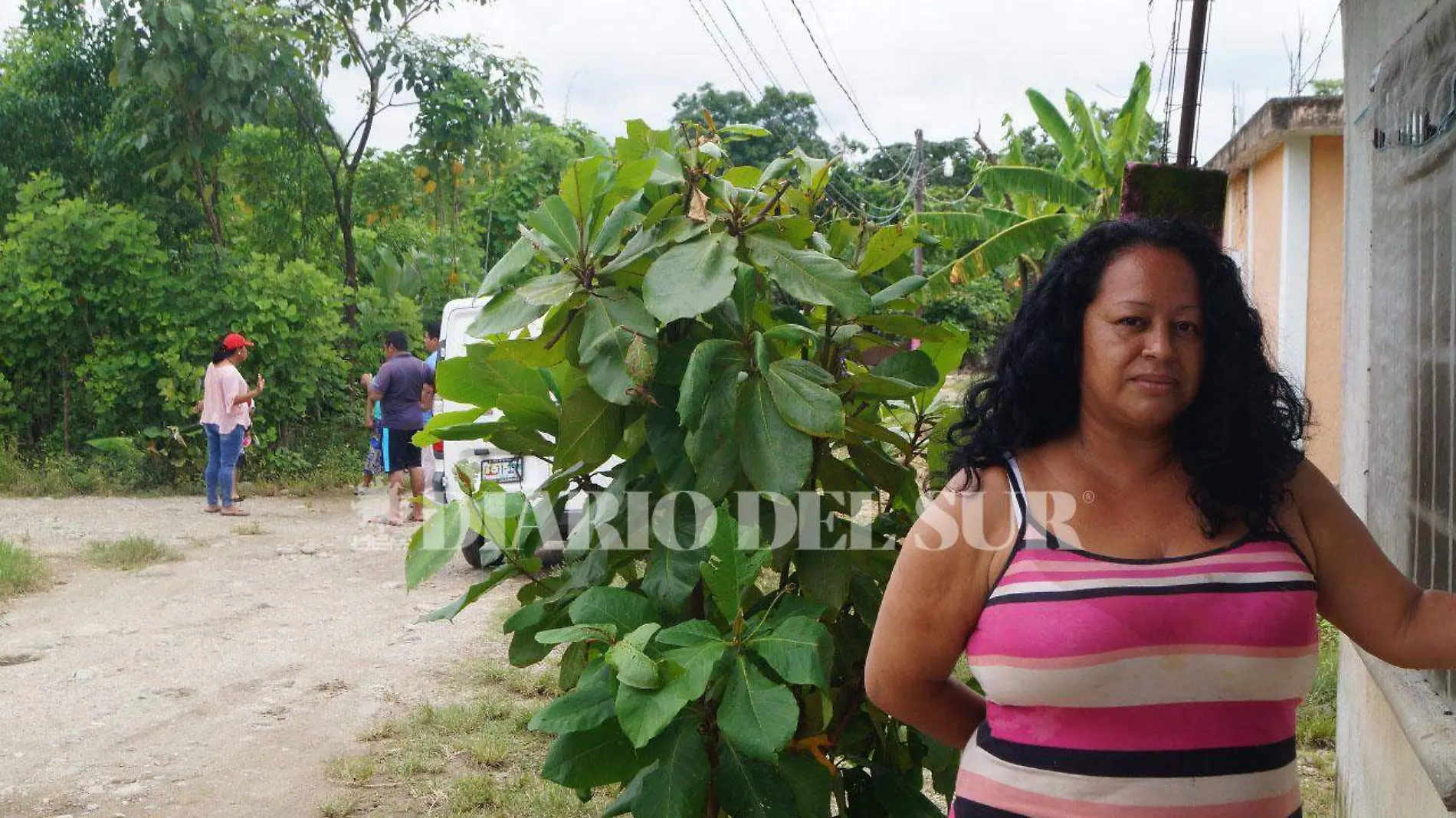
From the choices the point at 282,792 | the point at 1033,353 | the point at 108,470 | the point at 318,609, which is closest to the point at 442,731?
the point at 282,792

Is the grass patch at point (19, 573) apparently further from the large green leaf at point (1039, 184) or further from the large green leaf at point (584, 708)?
the large green leaf at point (1039, 184)

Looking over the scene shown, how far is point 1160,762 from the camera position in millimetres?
1541

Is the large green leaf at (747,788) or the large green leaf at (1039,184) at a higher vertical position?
→ the large green leaf at (1039,184)

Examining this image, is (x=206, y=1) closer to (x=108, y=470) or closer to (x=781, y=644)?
(x=108, y=470)

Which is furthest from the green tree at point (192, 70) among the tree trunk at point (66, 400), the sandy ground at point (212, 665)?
the sandy ground at point (212, 665)

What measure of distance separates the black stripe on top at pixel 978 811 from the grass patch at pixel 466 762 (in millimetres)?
2756

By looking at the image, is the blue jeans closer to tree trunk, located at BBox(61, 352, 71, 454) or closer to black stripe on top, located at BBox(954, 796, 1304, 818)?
tree trunk, located at BBox(61, 352, 71, 454)

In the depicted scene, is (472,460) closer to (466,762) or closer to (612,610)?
(466,762)

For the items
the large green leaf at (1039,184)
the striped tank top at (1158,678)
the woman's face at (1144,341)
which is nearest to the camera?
the striped tank top at (1158,678)

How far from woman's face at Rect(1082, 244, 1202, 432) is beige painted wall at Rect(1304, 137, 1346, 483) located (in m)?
9.16

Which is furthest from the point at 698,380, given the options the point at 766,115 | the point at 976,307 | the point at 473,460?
the point at 766,115

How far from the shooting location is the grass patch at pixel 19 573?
307 inches

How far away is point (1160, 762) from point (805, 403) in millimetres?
781

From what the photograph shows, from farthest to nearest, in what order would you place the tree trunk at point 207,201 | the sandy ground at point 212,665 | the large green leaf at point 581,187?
1. the tree trunk at point 207,201
2. the sandy ground at point 212,665
3. the large green leaf at point 581,187
